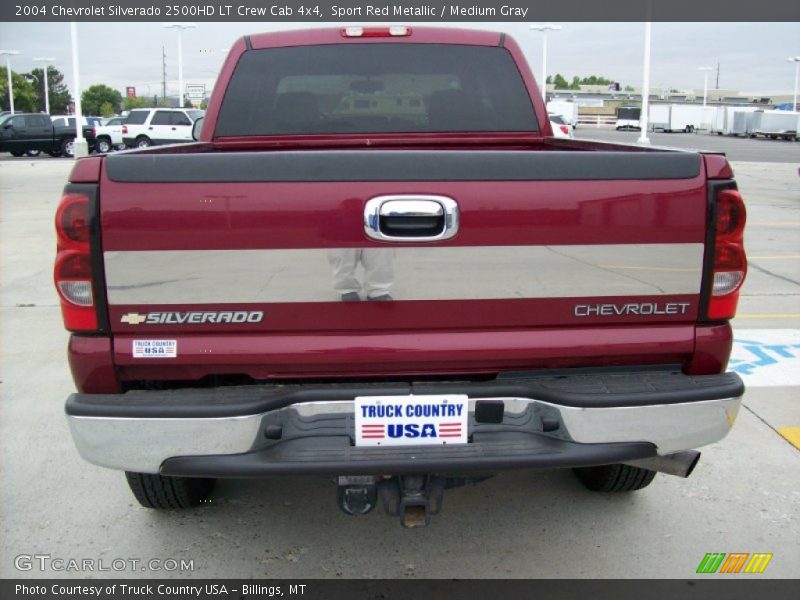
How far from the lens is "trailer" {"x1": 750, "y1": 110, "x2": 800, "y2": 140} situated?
5616 centimetres

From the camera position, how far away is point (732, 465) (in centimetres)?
396

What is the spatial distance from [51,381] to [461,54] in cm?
340

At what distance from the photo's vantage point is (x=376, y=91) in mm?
4434

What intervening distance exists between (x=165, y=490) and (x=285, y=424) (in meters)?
1.09

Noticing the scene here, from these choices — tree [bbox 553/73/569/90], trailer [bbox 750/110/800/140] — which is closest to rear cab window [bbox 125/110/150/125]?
trailer [bbox 750/110/800/140]

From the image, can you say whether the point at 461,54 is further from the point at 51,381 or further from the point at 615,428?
the point at 51,381

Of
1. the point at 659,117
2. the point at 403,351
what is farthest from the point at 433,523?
the point at 659,117

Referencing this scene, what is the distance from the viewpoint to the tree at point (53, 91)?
10050cm

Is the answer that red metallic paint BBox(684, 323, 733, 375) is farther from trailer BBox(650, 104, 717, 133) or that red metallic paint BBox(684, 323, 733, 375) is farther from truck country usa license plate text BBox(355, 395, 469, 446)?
trailer BBox(650, 104, 717, 133)

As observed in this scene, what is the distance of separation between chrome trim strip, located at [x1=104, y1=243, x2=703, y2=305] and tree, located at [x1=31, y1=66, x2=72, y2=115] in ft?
346

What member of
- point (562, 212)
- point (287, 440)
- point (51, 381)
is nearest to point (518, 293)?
point (562, 212)

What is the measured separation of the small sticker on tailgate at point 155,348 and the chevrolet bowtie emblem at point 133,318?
0.21ft

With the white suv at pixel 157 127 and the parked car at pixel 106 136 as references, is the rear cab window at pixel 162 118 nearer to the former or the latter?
the white suv at pixel 157 127

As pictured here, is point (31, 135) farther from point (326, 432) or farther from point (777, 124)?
point (777, 124)
